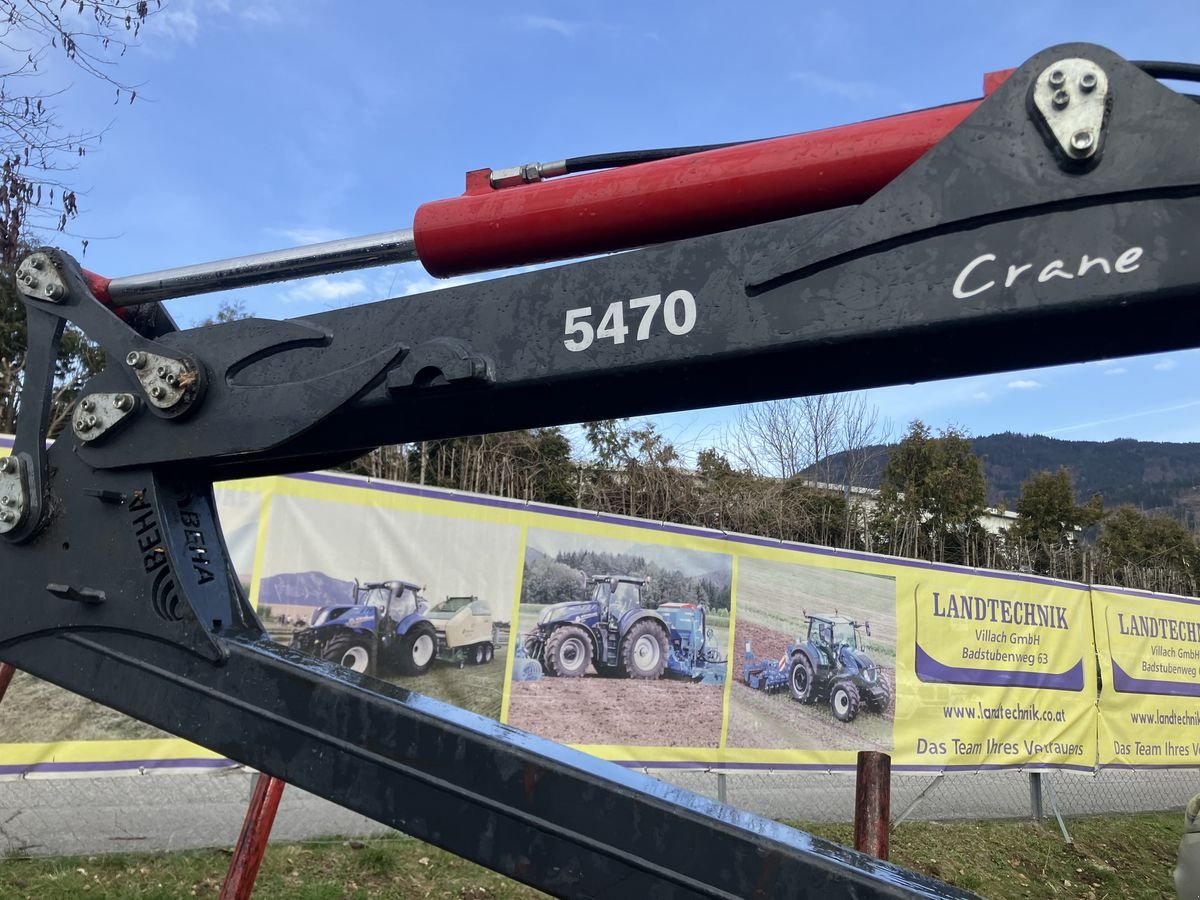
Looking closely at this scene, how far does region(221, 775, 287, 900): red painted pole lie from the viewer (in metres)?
3.24

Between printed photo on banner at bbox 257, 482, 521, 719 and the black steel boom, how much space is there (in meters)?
3.91

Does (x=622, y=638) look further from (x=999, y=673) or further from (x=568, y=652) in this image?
(x=999, y=673)

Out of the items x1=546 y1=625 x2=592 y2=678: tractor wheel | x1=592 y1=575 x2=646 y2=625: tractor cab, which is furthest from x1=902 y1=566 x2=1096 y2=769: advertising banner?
x1=546 y1=625 x2=592 y2=678: tractor wheel

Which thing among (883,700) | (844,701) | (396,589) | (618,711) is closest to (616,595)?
(618,711)

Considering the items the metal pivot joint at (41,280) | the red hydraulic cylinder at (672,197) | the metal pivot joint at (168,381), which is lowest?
the metal pivot joint at (168,381)

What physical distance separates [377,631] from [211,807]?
1.37 m

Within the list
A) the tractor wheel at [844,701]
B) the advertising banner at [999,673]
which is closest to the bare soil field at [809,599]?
the advertising banner at [999,673]

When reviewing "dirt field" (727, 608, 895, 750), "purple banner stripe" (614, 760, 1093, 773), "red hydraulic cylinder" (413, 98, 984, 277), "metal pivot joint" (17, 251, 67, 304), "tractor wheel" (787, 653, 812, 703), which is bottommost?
"purple banner stripe" (614, 760, 1093, 773)

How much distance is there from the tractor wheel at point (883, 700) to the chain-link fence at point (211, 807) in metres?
0.61

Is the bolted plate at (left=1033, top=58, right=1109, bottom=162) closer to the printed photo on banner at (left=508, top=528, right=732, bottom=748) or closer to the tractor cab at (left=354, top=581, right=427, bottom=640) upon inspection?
the tractor cab at (left=354, top=581, right=427, bottom=640)

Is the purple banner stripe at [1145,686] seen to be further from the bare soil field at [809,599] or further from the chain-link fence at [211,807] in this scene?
the bare soil field at [809,599]

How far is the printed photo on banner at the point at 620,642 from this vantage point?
6566 millimetres

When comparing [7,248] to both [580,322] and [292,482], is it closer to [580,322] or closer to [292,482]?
[292,482]

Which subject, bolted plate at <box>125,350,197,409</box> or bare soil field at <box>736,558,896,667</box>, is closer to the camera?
bolted plate at <box>125,350,197,409</box>
